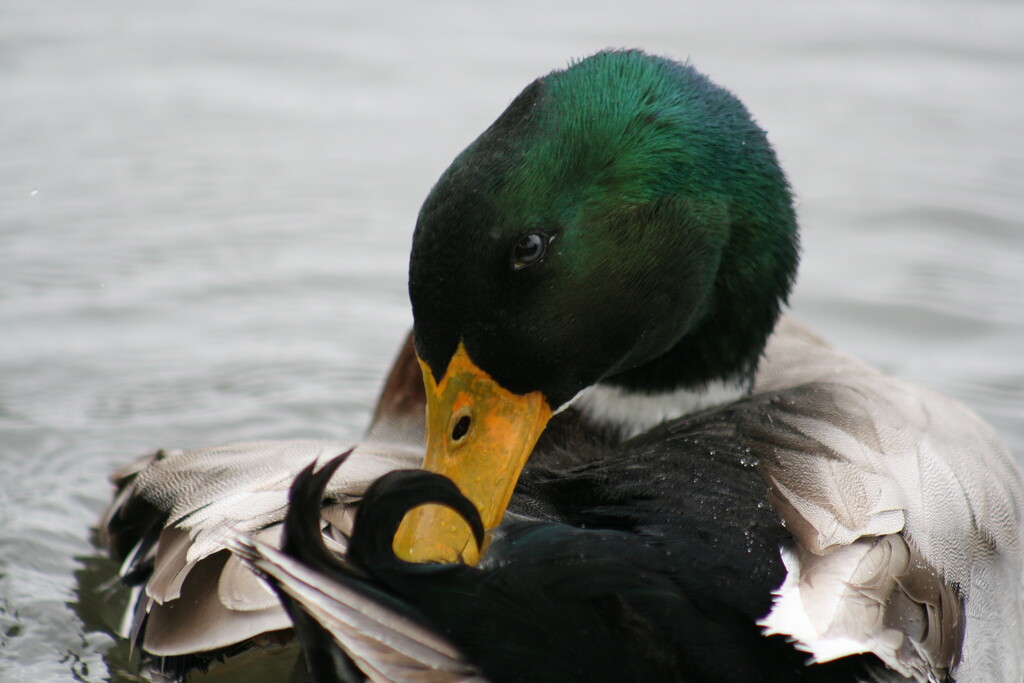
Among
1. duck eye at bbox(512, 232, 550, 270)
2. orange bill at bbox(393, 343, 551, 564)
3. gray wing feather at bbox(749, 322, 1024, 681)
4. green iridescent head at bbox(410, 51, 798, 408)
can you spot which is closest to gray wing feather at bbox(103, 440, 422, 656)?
orange bill at bbox(393, 343, 551, 564)

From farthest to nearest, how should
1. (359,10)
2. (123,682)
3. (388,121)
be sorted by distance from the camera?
(359,10) → (388,121) → (123,682)

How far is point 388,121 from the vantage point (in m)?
7.22

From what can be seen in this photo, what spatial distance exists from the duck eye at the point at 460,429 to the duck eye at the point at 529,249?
0.32 m

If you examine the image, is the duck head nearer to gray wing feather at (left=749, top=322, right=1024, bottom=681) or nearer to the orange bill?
the orange bill

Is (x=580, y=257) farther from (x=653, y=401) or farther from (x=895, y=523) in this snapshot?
(x=895, y=523)

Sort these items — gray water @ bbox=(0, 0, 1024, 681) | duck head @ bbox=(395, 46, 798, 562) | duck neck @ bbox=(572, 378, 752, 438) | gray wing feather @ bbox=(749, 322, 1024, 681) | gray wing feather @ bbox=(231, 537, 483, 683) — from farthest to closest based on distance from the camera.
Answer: gray water @ bbox=(0, 0, 1024, 681)
duck neck @ bbox=(572, 378, 752, 438)
duck head @ bbox=(395, 46, 798, 562)
gray wing feather @ bbox=(749, 322, 1024, 681)
gray wing feather @ bbox=(231, 537, 483, 683)

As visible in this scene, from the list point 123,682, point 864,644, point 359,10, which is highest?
point 359,10

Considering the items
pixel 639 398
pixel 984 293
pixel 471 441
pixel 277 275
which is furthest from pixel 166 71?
pixel 471 441

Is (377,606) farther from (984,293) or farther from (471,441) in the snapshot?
(984,293)

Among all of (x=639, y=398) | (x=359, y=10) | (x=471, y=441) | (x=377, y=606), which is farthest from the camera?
(x=359, y=10)

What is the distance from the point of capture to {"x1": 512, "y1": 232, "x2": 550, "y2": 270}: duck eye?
2986 millimetres

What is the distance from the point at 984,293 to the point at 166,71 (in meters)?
4.09

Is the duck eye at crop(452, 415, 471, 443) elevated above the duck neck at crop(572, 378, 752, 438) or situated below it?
above

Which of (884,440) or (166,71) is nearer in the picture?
(884,440)
